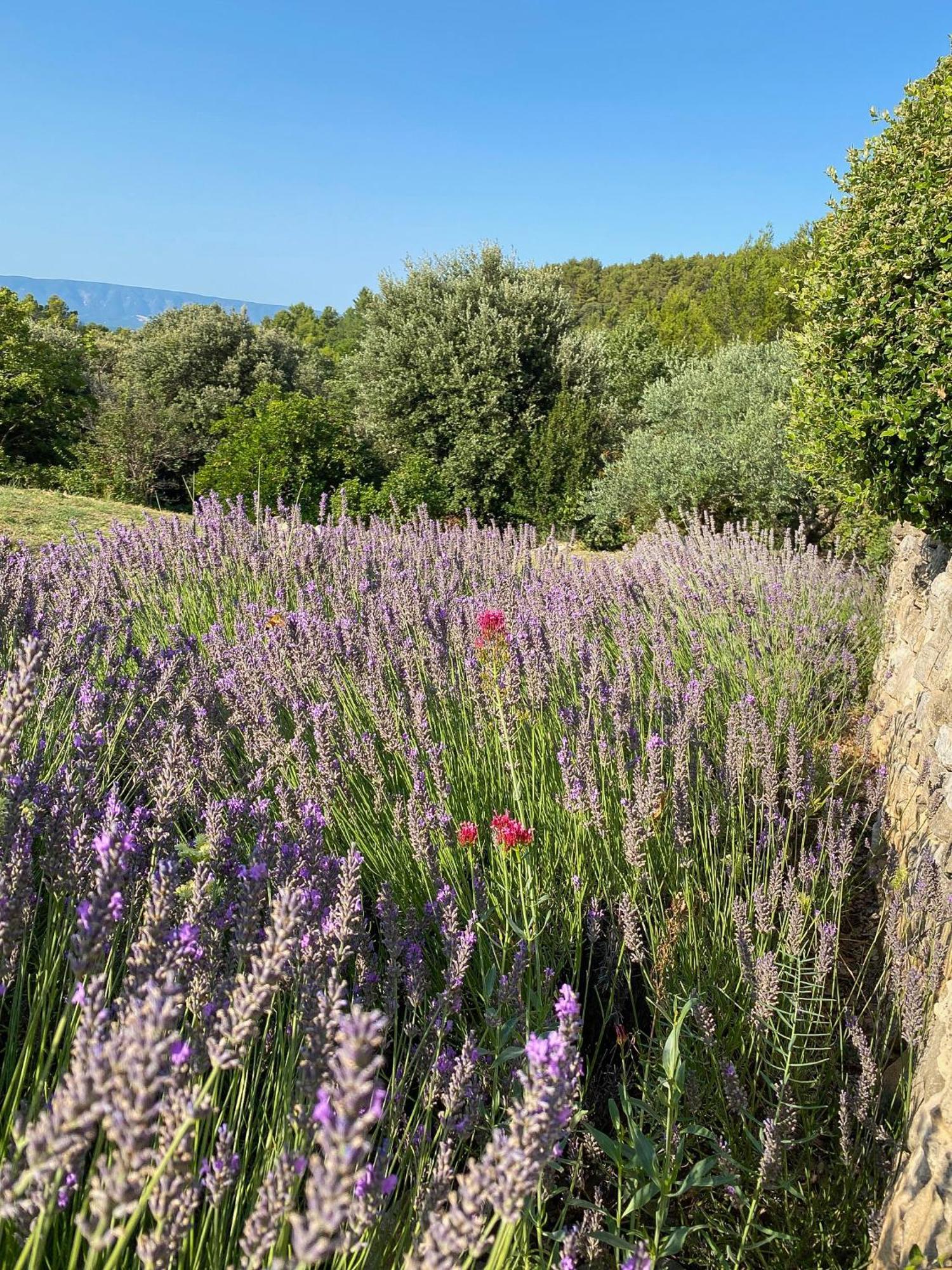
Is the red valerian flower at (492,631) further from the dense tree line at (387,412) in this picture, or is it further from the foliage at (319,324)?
the foliage at (319,324)

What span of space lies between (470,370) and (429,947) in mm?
12916

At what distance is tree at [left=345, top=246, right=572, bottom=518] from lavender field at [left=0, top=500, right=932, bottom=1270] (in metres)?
10.2

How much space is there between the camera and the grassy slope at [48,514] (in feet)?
25.4

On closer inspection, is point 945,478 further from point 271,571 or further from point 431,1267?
point 431,1267

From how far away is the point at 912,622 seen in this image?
11.9 ft

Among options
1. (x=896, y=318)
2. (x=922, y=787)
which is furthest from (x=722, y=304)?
(x=922, y=787)

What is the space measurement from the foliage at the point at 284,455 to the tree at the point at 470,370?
1.61m

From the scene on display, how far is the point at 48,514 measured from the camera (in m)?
8.79

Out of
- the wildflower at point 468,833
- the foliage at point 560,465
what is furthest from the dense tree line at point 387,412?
the wildflower at point 468,833

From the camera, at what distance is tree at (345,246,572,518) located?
13688 millimetres

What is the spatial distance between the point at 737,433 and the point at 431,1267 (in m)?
11.3

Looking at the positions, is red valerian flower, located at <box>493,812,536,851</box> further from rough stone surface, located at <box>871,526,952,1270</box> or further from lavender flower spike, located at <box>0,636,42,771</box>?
lavender flower spike, located at <box>0,636,42,771</box>

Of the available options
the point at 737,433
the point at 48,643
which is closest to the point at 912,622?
the point at 48,643

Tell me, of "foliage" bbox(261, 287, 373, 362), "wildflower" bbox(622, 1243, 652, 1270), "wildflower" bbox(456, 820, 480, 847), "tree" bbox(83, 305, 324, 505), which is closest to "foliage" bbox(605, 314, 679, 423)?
"tree" bbox(83, 305, 324, 505)
